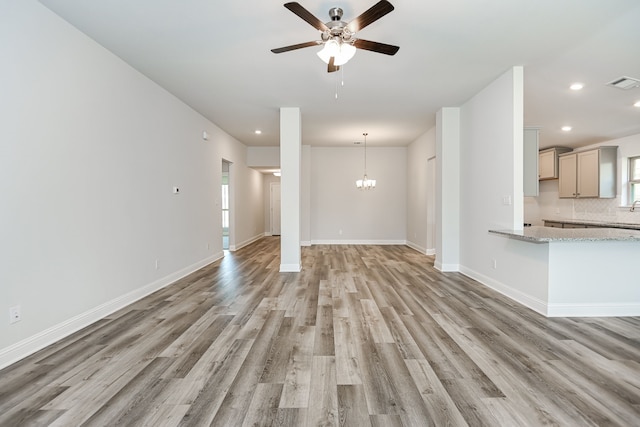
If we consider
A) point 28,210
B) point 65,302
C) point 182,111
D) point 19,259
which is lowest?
point 65,302

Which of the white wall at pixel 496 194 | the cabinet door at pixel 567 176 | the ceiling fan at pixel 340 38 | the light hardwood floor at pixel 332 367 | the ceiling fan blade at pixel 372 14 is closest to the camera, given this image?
the light hardwood floor at pixel 332 367

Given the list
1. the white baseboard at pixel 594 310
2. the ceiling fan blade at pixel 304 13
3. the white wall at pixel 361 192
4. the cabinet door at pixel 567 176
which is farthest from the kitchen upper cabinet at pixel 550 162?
the ceiling fan blade at pixel 304 13

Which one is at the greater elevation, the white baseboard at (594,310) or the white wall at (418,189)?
the white wall at (418,189)

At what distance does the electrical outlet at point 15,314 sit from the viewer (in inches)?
83.7

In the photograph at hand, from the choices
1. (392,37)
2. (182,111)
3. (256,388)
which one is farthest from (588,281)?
(182,111)

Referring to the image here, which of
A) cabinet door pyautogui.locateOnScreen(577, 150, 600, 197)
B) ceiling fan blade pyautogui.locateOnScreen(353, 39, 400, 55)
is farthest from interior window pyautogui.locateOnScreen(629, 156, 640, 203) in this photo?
ceiling fan blade pyautogui.locateOnScreen(353, 39, 400, 55)

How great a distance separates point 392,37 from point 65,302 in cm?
383

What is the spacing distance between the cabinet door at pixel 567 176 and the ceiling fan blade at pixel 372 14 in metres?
7.29

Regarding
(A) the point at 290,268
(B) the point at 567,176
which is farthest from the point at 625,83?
(A) the point at 290,268

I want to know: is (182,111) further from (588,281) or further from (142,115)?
(588,281)

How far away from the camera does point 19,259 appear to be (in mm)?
2195

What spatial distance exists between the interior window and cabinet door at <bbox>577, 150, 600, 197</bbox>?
1.97 ft

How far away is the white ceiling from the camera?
2482mm

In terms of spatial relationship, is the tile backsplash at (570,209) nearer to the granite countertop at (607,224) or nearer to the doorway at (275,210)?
the granite countertop at (607,224)
